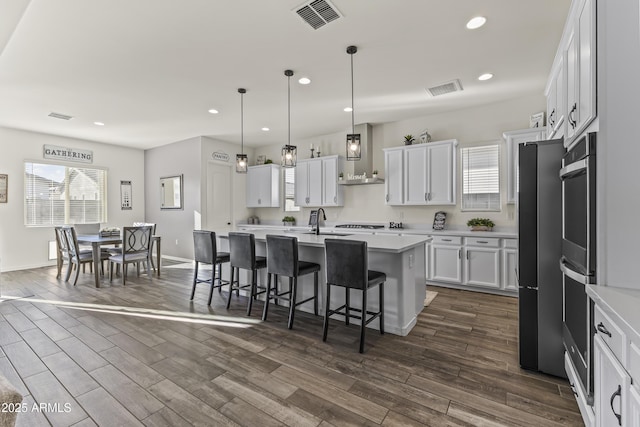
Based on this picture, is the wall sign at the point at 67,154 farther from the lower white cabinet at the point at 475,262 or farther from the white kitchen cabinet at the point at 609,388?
the white kitchen cabinet at the point at 609,388

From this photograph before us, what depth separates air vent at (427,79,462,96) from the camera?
404 centimetres

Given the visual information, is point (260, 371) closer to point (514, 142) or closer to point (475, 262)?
point (475, 262)

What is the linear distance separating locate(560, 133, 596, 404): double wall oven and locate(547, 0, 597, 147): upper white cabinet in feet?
0.50

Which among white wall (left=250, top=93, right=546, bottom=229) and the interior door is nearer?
white wall (left=250, top=93, right=546, bottom=229)

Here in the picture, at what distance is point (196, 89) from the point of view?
424 cm

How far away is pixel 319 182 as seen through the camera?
6.48 meters

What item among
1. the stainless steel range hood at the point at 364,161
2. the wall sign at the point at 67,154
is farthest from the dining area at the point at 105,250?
the stainless steel range hood at the point at 364,161

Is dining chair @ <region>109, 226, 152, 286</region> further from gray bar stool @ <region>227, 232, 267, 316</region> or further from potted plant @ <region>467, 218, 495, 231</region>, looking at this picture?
potted plant @ <region>467, 218, 495, 231</region>

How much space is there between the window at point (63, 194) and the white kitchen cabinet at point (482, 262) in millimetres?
7979

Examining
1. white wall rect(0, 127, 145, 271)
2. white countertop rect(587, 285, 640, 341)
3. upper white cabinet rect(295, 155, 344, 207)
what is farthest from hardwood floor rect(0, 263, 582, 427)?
white wall rect(0, 127, 145, 271)

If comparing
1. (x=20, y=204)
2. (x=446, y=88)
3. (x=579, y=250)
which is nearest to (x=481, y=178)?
(x=446, y=88)

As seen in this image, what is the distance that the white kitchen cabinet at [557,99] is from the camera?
2.29 m

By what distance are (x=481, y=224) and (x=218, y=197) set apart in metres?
5.60

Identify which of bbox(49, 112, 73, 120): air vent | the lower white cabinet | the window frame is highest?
bbox(49, 112, 73, 120): air vent
